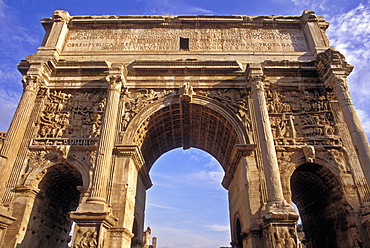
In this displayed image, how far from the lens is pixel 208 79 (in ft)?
47.9

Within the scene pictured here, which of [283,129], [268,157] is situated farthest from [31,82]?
[283,129]

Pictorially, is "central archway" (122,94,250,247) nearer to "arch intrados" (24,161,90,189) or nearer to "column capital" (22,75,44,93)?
"arch intrados" (24,161,90,189)

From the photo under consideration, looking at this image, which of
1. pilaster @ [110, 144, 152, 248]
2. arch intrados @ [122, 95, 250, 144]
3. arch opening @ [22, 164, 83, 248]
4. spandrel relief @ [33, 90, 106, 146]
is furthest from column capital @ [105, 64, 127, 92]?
arch opening @ [22, 164, 83, 248]

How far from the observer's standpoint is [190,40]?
16.5m

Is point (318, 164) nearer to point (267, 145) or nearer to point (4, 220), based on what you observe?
point (267, 145)

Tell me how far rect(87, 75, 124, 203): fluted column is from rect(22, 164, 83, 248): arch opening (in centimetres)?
202

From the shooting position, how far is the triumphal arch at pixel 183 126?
1120 cm

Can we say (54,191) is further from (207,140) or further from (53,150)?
(207,140)

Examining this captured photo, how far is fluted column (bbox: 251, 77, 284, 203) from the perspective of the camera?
423 inches

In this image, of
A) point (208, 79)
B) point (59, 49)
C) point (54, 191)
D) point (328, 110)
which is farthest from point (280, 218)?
point (59, 49)

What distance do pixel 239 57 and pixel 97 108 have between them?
829 cm

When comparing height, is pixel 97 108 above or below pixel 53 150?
above

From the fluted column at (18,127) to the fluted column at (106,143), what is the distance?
3668 millimetres

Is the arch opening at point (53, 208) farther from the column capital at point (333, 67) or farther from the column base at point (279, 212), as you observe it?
the column capital at point (333, 67)
